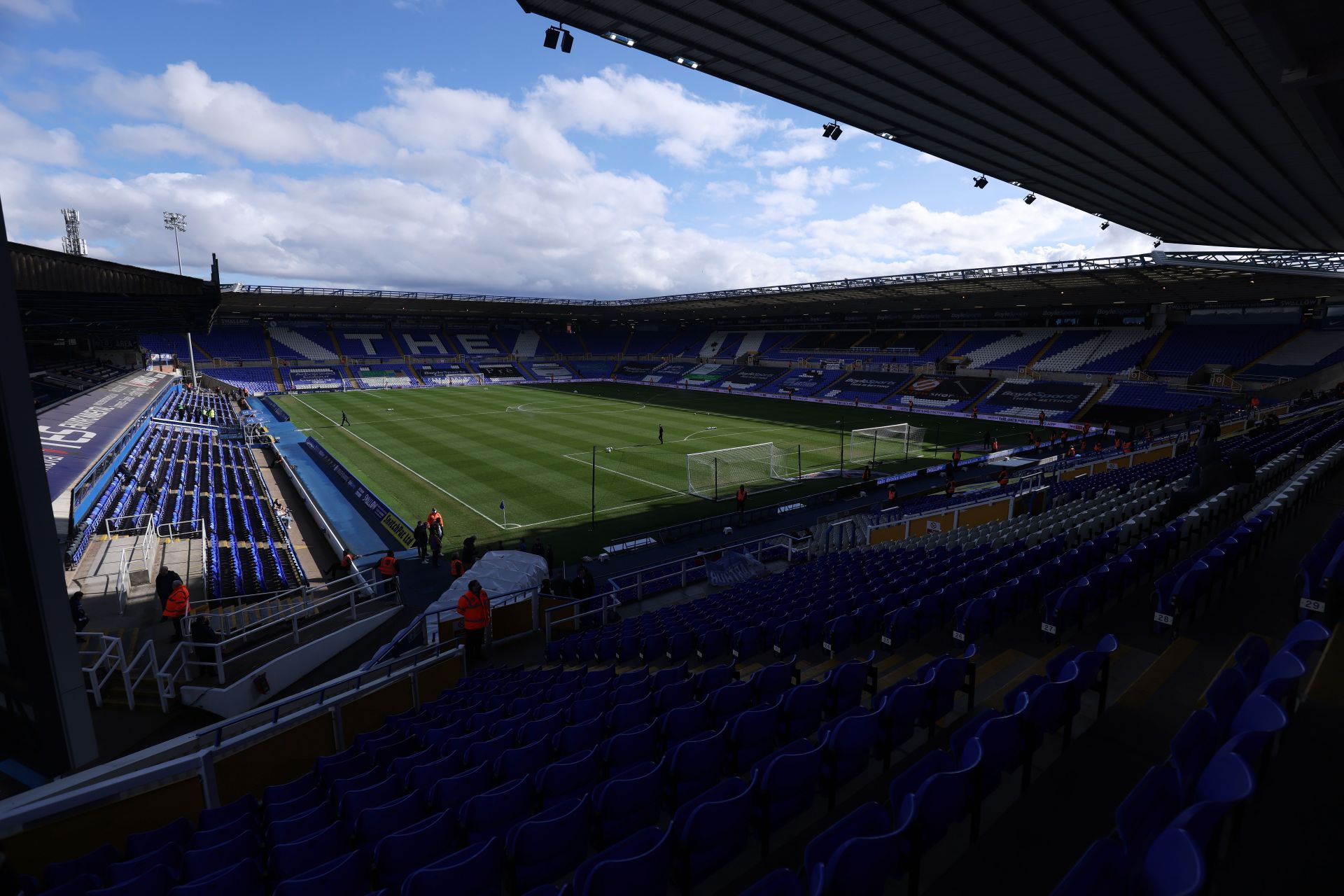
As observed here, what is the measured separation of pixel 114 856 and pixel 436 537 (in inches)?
503

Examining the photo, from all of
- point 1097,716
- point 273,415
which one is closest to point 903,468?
point 1097,716

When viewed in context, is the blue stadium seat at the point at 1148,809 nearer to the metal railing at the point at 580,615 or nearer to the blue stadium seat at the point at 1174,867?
the blue stadium seat at the point at 1174,867

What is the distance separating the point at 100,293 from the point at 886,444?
1314 inches

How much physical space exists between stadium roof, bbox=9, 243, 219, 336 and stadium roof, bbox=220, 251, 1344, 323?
35165 millimetres

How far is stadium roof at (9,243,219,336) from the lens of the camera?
9.56 meters

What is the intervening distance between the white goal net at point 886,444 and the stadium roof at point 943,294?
502 inches

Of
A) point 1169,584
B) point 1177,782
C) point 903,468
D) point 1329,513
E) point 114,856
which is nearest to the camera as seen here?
point 1177,782

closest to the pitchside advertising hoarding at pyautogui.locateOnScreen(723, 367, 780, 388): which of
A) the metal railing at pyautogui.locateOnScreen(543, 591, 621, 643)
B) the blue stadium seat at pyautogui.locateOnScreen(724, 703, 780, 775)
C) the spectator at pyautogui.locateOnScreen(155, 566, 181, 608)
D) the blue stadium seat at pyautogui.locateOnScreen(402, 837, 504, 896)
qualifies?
the metal railing at pyautogui.locateOnScreen(543, 591, 621, 643)

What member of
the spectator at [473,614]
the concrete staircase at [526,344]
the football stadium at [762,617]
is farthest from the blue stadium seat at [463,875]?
the concrete staircase at [526,344]

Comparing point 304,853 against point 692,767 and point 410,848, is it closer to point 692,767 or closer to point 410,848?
point 410,848

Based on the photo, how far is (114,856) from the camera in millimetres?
4738

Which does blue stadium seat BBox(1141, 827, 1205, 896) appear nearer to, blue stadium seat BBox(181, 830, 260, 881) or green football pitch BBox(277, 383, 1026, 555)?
blue stadium seat BBox(181, 830, 260, 881)

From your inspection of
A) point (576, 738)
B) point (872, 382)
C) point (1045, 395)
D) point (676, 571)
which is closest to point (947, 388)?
point (872, 382)

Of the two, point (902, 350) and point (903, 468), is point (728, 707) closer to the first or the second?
point (903, 468)
